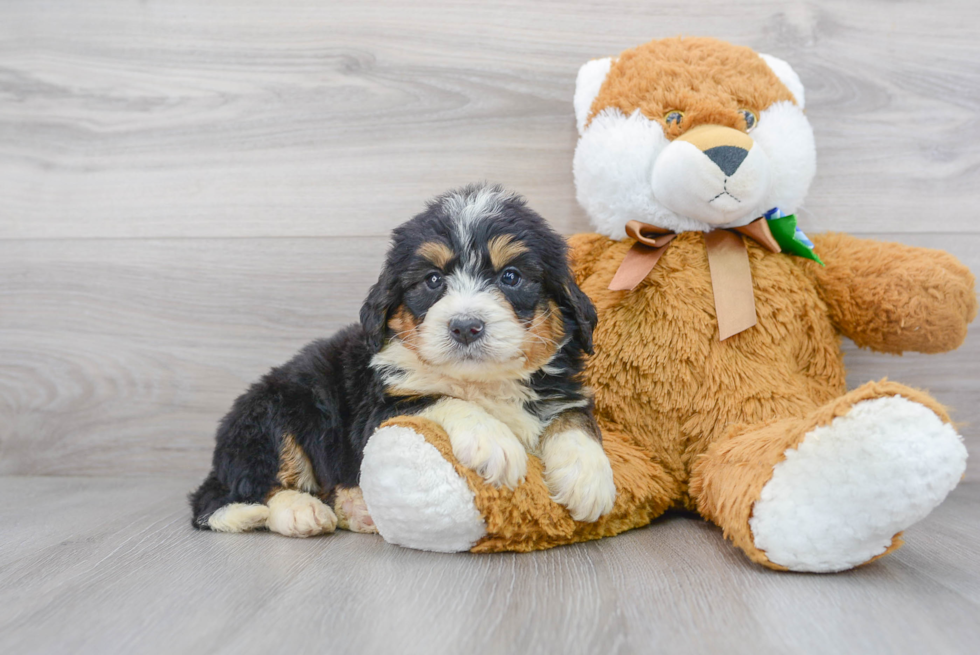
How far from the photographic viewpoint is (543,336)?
1.72 meters

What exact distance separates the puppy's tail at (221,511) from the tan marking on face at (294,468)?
0.32ft

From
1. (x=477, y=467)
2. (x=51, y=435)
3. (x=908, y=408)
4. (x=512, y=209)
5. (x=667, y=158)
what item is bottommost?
(x=51, y=435)

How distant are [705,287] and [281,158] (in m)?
1.58

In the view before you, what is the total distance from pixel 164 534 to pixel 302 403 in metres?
0.51

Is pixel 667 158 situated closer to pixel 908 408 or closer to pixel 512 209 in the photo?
pixel 512 209

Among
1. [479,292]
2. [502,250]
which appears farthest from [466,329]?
[502,250]

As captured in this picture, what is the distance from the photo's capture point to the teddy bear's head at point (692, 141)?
74.6 inches

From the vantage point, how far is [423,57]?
2.56 metres

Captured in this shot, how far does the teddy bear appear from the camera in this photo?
6.14 ft

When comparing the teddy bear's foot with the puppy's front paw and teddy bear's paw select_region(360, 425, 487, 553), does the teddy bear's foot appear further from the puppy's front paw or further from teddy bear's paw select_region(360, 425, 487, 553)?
teddy bear's paw select_region(360, 425, 487, 553)

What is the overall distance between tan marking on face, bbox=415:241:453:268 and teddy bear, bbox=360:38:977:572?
531 mm

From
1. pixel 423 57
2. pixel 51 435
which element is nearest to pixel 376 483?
pixel 423 57

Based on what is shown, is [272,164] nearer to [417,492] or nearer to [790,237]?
[417,492]

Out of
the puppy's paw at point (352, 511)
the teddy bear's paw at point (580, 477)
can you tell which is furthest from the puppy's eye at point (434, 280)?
the puppy's paw at point (352, 511)
